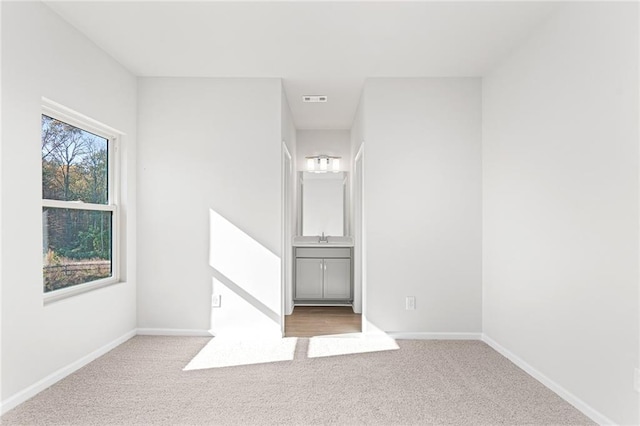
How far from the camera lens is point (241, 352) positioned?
151 inches

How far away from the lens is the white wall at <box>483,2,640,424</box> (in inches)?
92.0

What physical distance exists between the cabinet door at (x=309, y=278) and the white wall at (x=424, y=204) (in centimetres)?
180

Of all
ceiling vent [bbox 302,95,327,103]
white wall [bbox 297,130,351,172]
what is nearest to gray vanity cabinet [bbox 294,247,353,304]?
white wall [bbox 297,130,351,172]

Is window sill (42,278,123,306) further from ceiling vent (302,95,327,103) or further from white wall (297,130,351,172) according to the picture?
white wall (297,130,351,172)

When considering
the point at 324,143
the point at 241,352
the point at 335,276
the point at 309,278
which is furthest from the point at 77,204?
the point at 324,143

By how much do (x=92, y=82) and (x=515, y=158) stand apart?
341cm

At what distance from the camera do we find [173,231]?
4.39m

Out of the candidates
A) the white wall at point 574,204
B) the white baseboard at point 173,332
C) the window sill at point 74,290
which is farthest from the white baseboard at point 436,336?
the window sill at point 74,290

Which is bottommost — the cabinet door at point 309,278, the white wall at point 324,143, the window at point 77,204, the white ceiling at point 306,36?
the cabinet door at point 309,278

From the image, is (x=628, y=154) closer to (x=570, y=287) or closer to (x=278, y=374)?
(x=570, y=287)

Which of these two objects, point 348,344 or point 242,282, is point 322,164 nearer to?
point 242,282

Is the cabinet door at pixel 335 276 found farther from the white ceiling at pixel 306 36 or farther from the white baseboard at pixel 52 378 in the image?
the white baseboard at pixel 52 378

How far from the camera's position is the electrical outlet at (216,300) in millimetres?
4352

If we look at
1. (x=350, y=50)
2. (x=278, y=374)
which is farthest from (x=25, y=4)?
(x=278, y=374)
